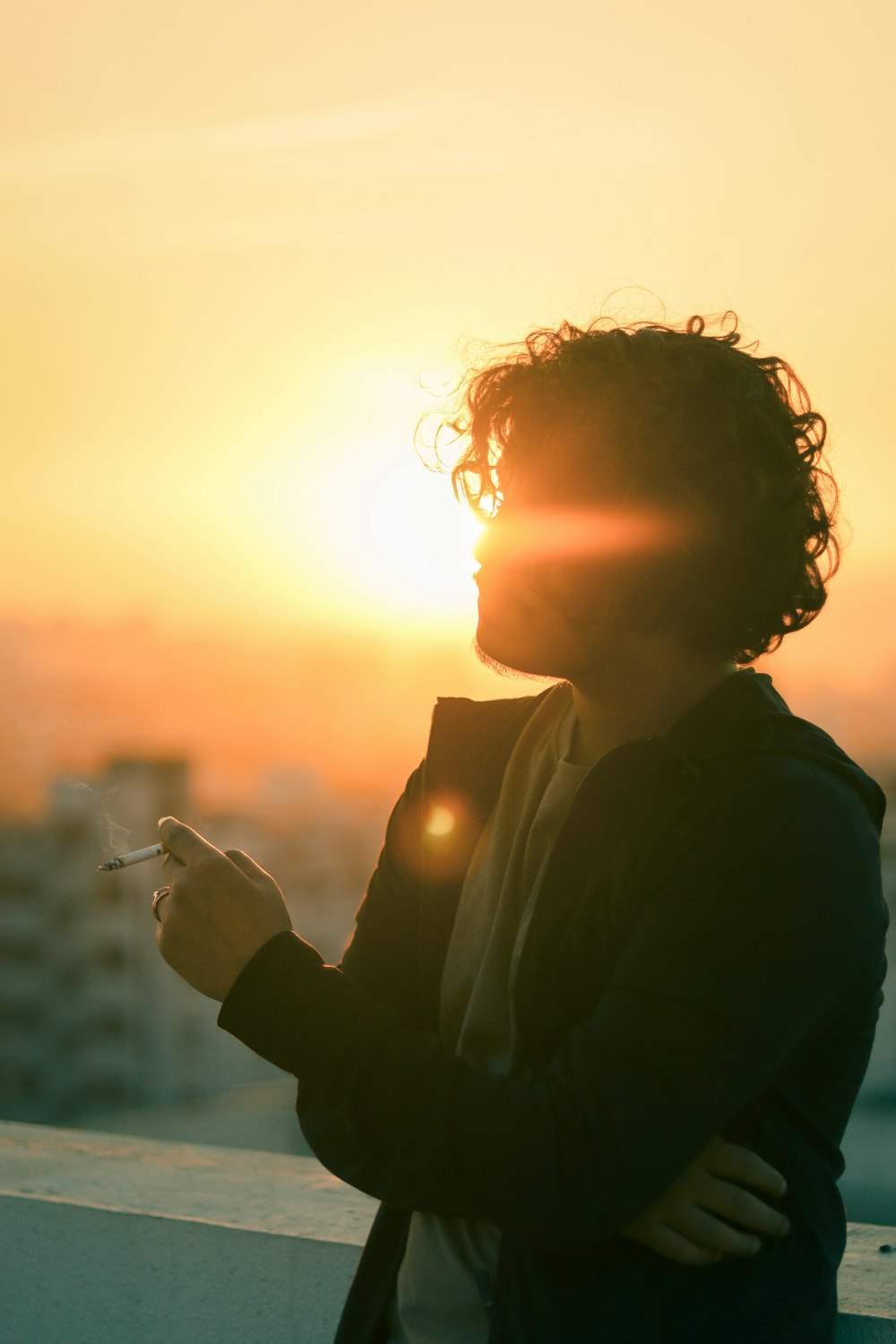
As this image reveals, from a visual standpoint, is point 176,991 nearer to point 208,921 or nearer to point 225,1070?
point 225,1070

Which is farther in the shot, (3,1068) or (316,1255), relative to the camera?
(3,1068)

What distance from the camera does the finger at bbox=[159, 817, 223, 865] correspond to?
119 cm

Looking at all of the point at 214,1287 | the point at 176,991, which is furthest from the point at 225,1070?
the point at 214,1287

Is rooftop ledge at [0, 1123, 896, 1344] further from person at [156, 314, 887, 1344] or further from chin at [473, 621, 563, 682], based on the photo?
chin at [473, 621, 563, 682]

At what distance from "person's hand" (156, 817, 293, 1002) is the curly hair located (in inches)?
17.3

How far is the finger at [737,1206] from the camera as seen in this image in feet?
3.52

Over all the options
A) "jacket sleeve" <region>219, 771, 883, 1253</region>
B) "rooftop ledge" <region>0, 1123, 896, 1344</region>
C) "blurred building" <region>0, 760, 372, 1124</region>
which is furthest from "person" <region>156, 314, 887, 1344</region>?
"blurred building" <region>0, 760, 372, 1124</region>

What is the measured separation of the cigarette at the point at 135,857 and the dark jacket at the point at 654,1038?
0.54 feet

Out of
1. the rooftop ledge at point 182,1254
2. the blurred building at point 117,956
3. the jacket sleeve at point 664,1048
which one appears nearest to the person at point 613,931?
the jacket sleeve at point 664,1048

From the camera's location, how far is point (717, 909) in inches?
40.9

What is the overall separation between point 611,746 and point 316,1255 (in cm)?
94

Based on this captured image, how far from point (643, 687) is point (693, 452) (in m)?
0.23

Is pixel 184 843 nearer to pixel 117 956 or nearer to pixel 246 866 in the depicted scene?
pixel 246 866

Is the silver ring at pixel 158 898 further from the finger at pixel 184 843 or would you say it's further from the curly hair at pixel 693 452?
the curly hair at pixel 693 452
